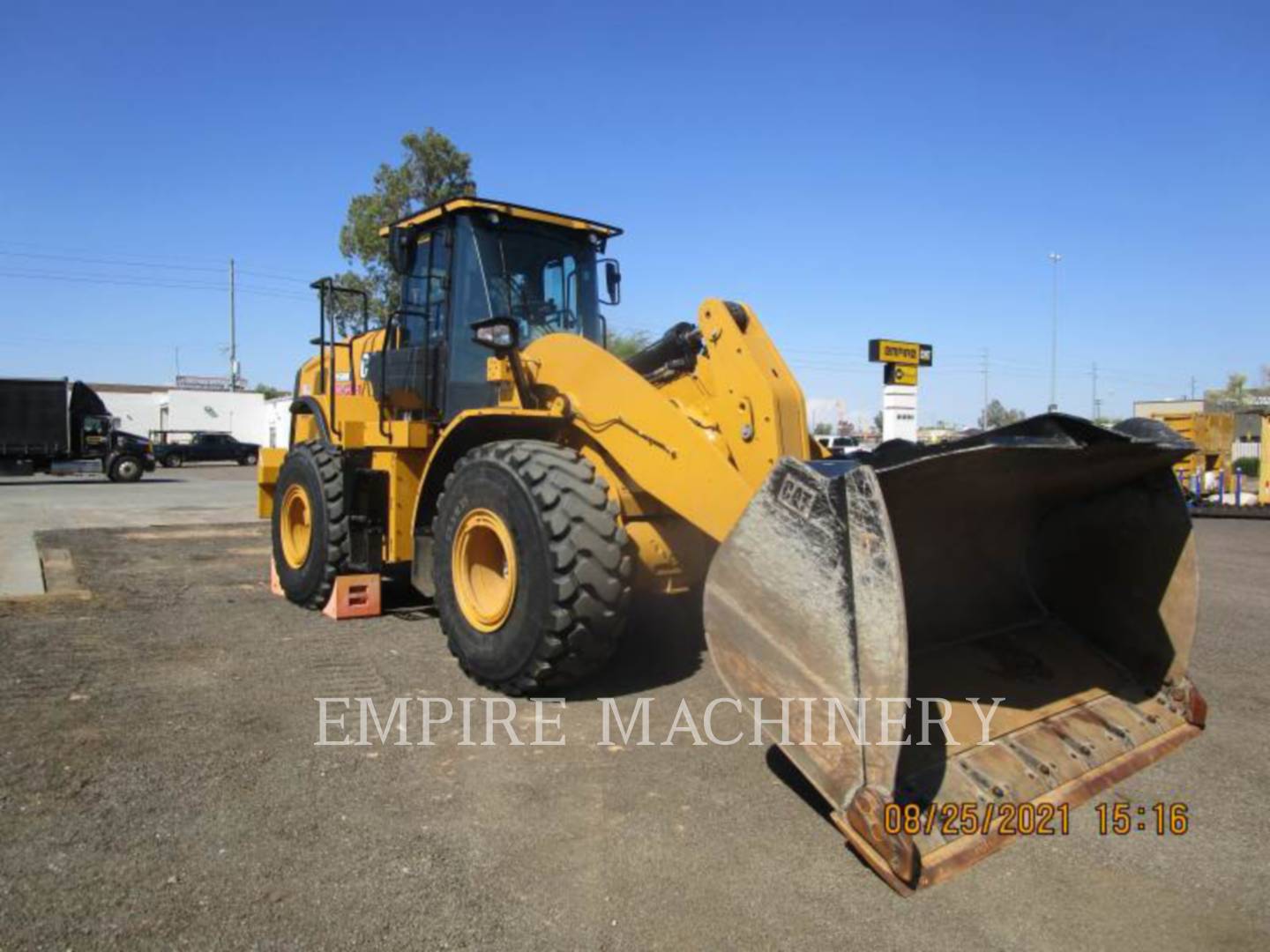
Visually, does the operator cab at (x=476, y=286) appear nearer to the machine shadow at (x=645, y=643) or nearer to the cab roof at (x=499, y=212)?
the cab roof at (x=499, y=212)

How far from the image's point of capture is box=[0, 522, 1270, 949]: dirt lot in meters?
2.83

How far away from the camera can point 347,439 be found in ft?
22.8

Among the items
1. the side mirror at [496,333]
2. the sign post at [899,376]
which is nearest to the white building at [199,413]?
the sign post at [899,376]

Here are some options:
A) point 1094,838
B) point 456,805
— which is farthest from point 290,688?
point 1094,838

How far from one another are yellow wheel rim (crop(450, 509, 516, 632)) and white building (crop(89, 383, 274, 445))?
4297 centimetres

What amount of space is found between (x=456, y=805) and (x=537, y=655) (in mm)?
1073

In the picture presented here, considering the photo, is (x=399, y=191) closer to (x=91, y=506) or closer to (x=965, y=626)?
(x=91, y=506)

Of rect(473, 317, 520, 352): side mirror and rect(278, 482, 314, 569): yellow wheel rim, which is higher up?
rect(473, 317, 520, 352): side mirror

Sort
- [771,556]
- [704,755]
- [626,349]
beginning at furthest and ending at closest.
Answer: [626,349], [704,755], [771,556]

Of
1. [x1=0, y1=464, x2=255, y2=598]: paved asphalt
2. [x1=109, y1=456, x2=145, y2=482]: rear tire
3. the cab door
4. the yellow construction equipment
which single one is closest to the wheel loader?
[x1=0, y1=464, x2=255, y2=598]: paved asphalt

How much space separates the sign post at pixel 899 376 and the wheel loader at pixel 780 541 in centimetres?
1241

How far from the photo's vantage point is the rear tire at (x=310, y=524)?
6852mm

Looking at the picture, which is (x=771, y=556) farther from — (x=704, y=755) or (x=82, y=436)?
(x=82, y=436)

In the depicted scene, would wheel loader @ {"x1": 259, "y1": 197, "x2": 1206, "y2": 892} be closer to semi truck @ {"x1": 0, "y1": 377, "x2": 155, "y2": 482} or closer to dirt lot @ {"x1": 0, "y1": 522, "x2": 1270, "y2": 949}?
dirt lot @ {"x1": 0, "y1": 522, "x2": 1270, "y2": 949}
